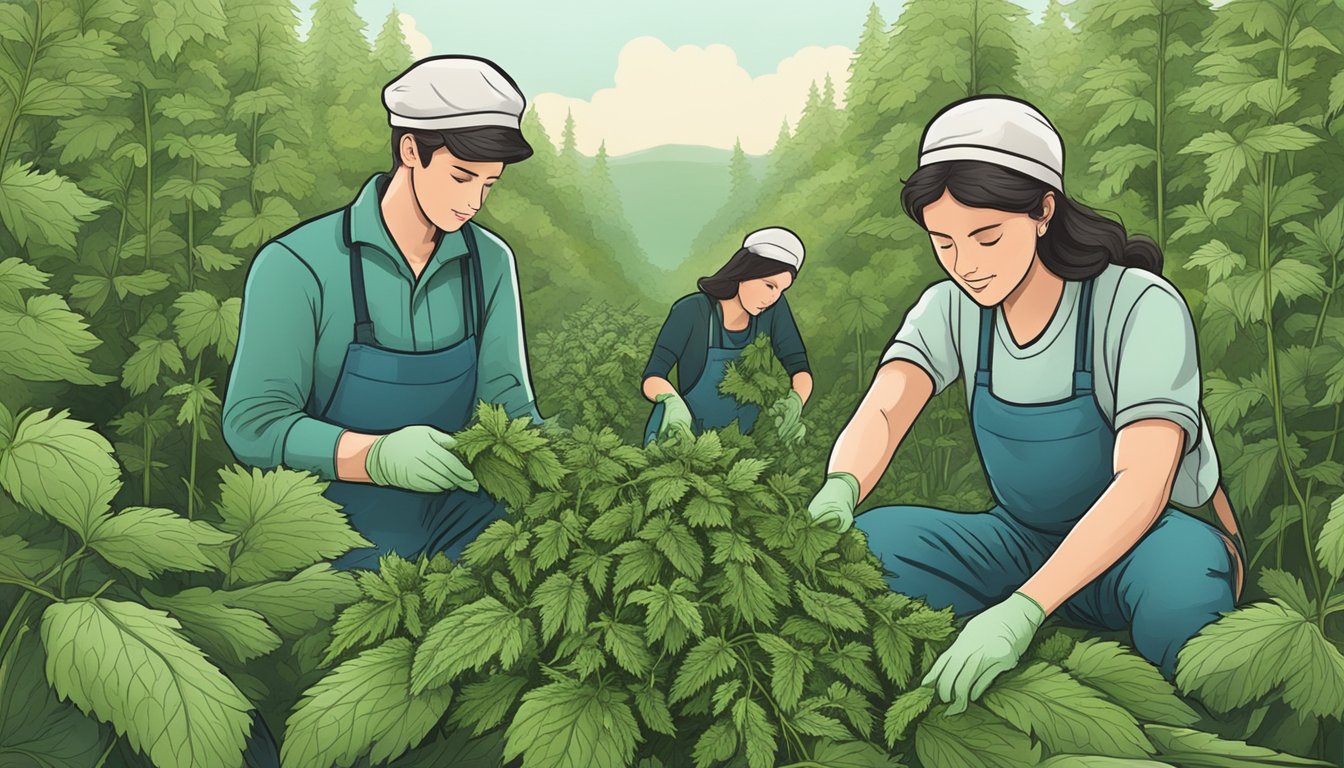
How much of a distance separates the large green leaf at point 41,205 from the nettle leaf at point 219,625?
87cm

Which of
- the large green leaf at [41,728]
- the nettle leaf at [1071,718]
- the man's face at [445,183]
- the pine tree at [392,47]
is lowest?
the large green leaf at [41,728]

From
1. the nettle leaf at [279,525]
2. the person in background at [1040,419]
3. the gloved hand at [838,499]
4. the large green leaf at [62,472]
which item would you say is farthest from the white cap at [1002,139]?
the large green leaf at [62,472]

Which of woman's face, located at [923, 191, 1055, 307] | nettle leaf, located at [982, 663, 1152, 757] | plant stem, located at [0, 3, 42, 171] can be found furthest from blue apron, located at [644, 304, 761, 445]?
plant stem, located at [0, 3, 42, 171]

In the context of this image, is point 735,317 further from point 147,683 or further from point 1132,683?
point 147,683

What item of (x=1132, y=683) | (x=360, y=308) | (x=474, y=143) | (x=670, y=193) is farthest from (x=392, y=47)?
(x=1132, y=683)

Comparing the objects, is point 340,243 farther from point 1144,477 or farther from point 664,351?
point 1144,477

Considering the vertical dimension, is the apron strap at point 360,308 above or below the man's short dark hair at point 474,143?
below

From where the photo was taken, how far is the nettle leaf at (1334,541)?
76.5 inches

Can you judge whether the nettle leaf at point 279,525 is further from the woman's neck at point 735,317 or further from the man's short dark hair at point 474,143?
the woman's neck at point 735,317

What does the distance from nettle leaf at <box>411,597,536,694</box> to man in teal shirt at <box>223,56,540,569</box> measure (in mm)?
419

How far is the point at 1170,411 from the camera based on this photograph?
1.83 meters

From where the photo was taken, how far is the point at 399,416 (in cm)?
204

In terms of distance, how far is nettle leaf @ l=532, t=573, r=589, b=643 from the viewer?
5.21 ft

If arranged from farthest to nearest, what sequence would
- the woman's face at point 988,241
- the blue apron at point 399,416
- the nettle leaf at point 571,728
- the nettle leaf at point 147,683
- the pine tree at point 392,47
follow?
the pine tree at point 392,47, the blue apron at point 399,416, the woman's face at point 988,241, the nettle leaf at point 147,683, the nettle leaf at point 571,728
